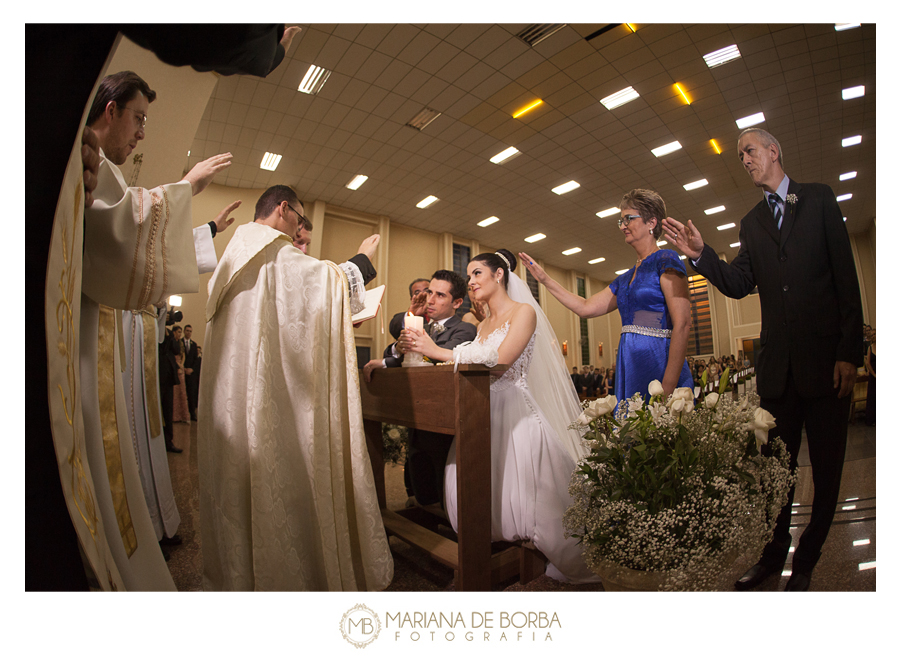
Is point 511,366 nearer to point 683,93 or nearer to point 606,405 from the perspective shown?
point 606,405

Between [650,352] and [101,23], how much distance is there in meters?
2.04

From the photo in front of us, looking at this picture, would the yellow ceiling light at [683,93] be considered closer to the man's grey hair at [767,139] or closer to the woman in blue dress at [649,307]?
the man's grey hair at [767,139]

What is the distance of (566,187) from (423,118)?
77 cm

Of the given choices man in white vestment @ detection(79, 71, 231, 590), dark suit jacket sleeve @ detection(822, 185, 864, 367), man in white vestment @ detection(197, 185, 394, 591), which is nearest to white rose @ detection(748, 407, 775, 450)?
dark suit jacket sleeve @ detection(822, 185, 864, 367)

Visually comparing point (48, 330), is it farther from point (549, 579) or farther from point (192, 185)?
point (549, 579)

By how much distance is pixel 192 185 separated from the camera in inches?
48.6

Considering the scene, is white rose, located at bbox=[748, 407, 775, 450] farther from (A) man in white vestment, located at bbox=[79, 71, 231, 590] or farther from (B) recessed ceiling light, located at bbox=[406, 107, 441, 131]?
(A) man in white vestment, located at bbox=[79, 71, 231, 590]

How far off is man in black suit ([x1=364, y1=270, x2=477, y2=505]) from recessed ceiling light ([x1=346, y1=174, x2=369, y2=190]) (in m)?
0.78

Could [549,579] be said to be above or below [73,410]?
below

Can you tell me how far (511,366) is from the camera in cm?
185

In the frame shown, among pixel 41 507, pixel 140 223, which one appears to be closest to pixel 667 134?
pixel 140 223

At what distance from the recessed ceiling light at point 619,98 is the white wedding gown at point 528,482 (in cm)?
125

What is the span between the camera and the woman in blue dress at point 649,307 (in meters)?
1.67

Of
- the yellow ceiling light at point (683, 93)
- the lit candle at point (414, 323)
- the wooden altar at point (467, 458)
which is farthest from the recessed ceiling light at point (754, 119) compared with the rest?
the lit candle at point (414, 323)
